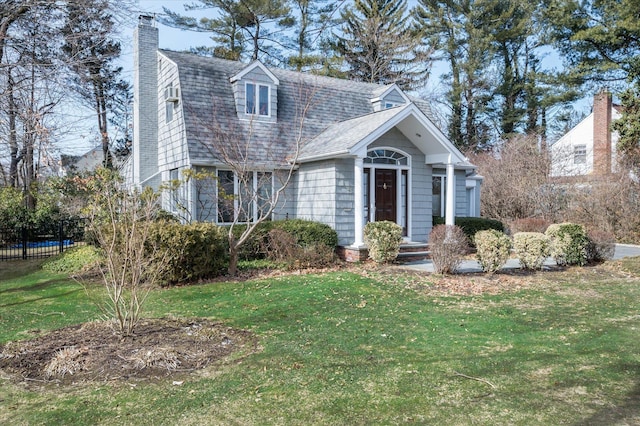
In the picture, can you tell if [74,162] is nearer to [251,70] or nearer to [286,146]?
[251,70]

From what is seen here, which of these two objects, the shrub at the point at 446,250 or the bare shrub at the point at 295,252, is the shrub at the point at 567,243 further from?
the bare shrub at the point at 295,252

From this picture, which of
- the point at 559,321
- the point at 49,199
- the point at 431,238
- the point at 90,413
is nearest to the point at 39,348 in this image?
the point at 90,413

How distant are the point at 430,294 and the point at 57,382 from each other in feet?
21.7

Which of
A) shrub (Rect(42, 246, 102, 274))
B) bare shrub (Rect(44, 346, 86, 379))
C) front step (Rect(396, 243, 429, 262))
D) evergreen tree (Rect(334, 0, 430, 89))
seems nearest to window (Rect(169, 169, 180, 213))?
shrub (Rect(42, 246, 102, 274))

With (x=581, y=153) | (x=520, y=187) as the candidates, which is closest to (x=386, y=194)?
(x=520, y=187)

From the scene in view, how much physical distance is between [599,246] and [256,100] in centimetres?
1185

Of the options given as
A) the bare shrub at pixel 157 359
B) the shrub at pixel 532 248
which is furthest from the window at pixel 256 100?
the bare shrub at pixel 157 359

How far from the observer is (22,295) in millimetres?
9680

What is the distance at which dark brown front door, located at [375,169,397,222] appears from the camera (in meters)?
14.5

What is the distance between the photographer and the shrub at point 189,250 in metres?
10.0

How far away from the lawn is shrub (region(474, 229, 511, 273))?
4.64 feet

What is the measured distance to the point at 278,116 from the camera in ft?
53.9

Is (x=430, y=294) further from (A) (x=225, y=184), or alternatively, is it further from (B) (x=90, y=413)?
(A) (x=225, y=184)

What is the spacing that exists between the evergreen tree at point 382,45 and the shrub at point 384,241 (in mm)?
21407
